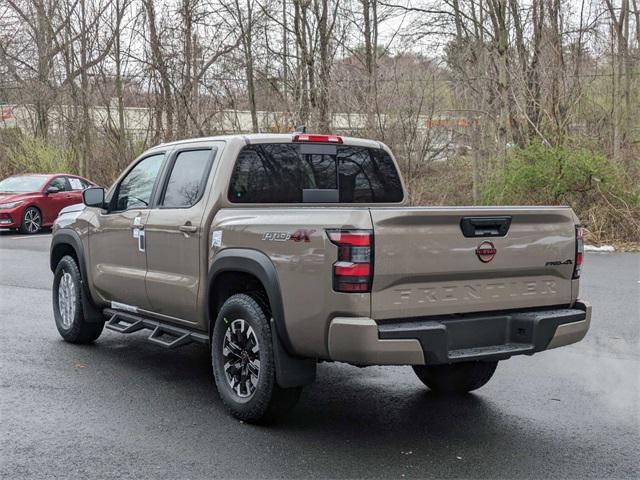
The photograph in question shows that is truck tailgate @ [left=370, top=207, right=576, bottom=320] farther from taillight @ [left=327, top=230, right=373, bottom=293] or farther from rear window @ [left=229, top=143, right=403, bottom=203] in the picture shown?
rear window @ [left=229, top=143, right=403, bottom=203]

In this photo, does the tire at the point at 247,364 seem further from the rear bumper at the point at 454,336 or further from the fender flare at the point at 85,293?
the fender flare at the point at 85,293

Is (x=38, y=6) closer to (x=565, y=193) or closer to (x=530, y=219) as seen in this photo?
(x=565, y=193)

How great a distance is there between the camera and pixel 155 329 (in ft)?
19.6

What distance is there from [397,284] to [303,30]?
18099 millimetres

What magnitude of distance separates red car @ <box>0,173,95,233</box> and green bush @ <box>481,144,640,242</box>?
11557 millimetres

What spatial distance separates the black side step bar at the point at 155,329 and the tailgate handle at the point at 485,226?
2039 mm

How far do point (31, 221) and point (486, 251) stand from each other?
17.1 m

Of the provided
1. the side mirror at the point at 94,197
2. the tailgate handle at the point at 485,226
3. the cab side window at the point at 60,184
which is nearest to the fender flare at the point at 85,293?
the side mirror at the point at 94,197

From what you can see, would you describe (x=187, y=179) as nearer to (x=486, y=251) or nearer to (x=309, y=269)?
(x=309, y=269)

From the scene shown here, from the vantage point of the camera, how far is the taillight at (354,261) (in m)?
4.21

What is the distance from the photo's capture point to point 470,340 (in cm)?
452

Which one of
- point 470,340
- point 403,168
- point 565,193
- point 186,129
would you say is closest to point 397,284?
point 470,340

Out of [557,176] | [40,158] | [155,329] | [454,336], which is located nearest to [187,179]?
[155,329]

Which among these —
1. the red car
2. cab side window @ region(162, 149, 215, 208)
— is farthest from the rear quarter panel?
the red car
